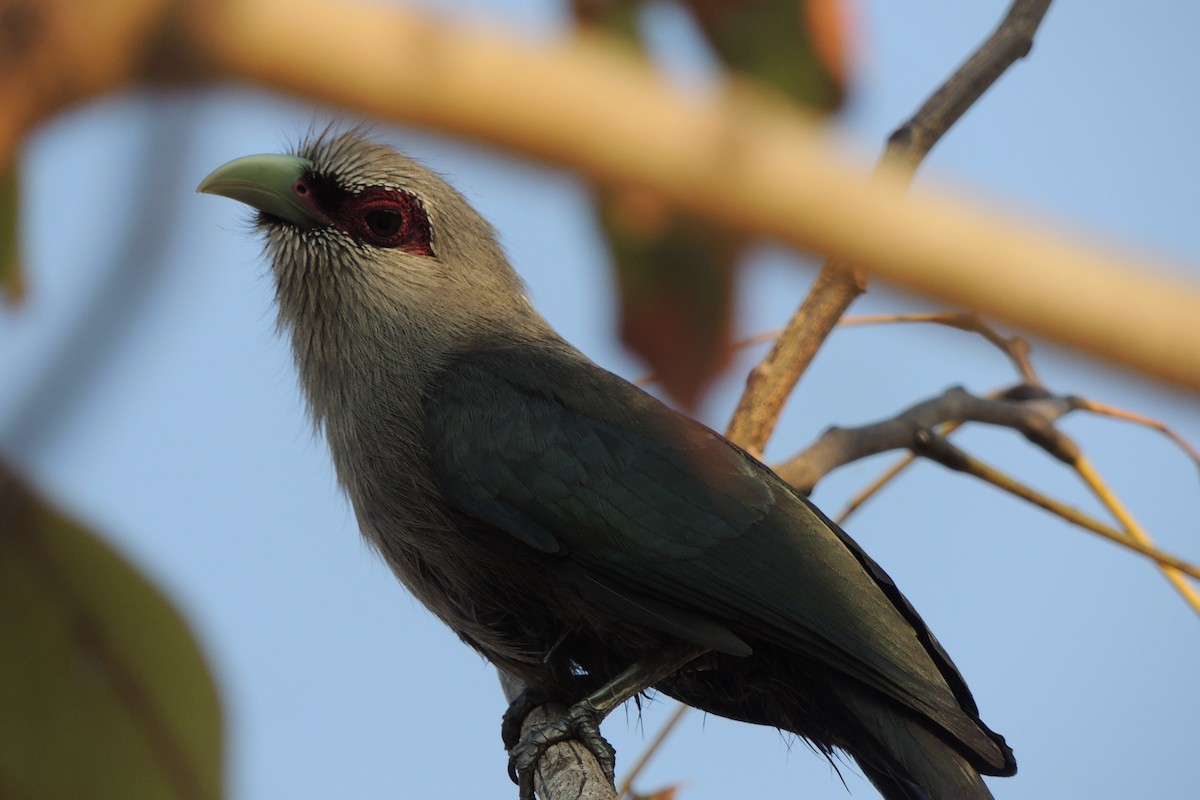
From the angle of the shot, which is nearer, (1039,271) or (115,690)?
(1039,271)

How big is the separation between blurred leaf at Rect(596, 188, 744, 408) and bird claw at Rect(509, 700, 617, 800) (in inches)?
69.8

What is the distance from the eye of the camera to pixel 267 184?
13.6ft

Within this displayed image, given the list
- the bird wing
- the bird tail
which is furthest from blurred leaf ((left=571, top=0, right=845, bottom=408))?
the bird tail

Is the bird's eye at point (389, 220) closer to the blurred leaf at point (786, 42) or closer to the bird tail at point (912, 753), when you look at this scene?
the bird tail at point (912, 753)

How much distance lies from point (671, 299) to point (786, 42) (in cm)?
40

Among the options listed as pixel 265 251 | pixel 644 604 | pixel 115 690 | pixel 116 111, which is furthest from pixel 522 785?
pixel 116 111

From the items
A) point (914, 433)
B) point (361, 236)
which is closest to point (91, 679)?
point (361, 236)

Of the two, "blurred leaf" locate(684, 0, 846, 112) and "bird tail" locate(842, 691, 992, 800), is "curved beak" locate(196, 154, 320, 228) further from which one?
"blurred leaf" locate(684, 0, 846, 112)

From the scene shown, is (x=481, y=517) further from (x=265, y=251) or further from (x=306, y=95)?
(x=306, y=95)

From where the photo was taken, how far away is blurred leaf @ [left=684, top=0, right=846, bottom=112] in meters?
1.66

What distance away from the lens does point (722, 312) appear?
1.78 m

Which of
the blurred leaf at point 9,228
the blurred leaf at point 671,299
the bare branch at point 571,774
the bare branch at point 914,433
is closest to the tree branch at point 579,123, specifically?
the blurred leaf at point 671,299

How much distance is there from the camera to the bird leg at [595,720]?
11.5 feet

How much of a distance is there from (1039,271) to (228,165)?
3.77 m
